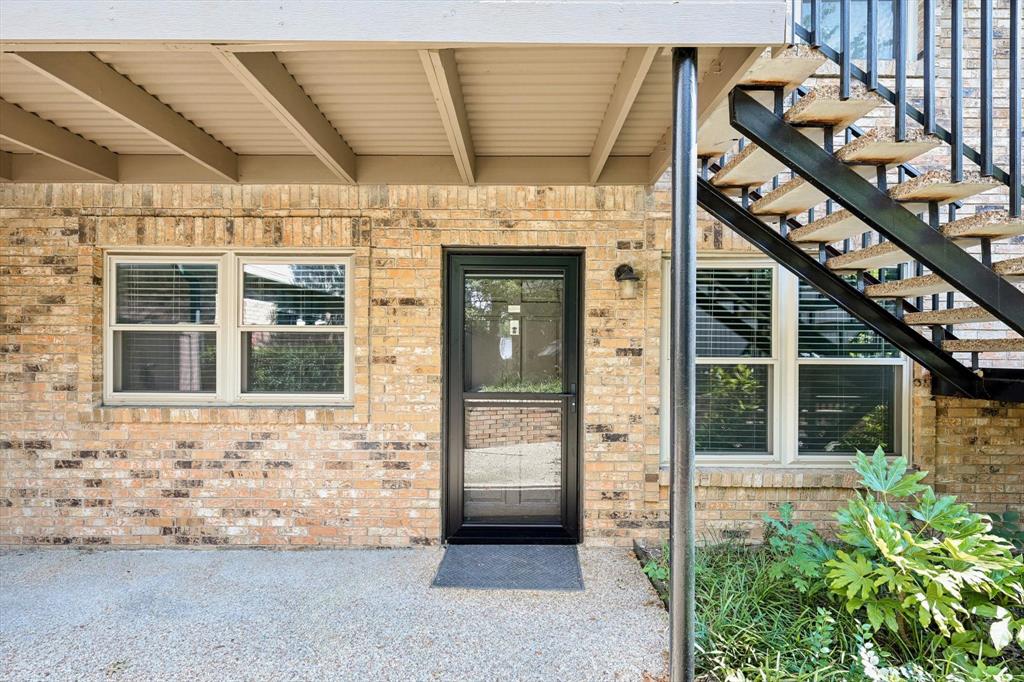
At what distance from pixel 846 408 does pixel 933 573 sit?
169 centimetres

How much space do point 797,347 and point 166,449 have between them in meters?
4.34

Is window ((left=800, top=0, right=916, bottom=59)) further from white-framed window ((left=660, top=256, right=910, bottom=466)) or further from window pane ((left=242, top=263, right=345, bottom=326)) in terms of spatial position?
window pane ((left=242, top=263, right=345, bottom=326))

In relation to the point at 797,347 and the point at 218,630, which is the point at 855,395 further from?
the point at 218,630

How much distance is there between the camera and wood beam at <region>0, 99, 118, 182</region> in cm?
275

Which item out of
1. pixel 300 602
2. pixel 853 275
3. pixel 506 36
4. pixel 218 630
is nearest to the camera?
pixel 506 36

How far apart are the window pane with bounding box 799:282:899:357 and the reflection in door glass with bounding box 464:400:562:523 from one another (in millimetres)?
1788

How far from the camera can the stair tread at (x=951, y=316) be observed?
2.61 metres

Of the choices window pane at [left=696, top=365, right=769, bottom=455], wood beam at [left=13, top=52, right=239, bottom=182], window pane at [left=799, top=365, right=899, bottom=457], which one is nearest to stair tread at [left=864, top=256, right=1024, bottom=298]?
window pane at [left=799, top=365, right=899, bottom=457]

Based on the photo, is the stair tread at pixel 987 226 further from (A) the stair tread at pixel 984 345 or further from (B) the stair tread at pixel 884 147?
(A) the stair tread at pixel 984 345

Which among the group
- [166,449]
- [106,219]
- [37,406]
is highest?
[106,219]

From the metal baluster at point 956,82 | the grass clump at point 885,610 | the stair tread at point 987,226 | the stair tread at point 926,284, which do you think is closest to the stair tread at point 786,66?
the metal baluster at point 956,82

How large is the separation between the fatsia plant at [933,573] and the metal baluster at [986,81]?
136 centimetres

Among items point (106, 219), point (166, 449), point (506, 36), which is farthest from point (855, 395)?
point (106, 219)

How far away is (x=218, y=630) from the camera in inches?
104
